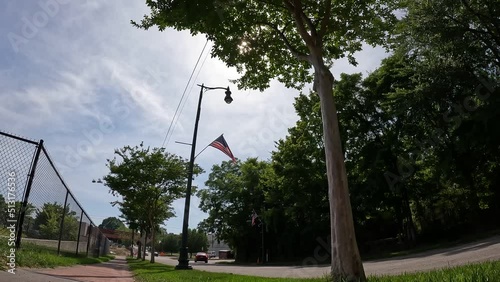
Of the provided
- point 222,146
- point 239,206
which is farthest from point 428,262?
point 239,206

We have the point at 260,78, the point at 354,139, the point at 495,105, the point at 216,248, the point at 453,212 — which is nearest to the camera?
the point at 260,78

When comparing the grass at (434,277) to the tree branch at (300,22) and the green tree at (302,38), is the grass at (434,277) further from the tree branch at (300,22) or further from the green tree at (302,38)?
the tree branch at (300,22)

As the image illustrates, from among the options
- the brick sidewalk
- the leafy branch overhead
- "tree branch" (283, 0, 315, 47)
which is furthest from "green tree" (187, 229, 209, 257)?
"tree branch" (283, 0, 315, 47)

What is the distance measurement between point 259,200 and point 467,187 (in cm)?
2545

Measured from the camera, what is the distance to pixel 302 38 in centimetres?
895

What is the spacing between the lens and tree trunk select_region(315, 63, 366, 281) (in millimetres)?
5691

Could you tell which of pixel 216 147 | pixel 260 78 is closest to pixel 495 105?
pixel 216 147

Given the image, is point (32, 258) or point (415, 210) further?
point (415, 210)

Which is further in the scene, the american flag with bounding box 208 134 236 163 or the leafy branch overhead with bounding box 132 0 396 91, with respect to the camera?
the american flag with bounding box 208 134 236 163

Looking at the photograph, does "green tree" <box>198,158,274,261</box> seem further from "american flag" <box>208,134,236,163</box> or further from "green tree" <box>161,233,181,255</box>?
"green tree" <box>161,233,181,255</box>

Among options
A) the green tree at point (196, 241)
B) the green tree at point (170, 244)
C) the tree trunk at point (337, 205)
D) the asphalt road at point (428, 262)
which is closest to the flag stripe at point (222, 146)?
the asphalt road at point (428, 262)

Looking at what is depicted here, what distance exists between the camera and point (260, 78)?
9812mm

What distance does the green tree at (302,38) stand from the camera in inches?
239

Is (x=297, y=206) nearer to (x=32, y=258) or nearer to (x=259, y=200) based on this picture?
(x=259, y=200)
